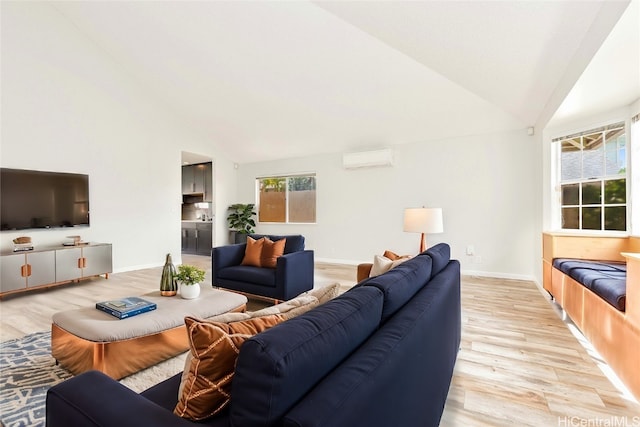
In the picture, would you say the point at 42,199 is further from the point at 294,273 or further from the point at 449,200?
the point at 449,200

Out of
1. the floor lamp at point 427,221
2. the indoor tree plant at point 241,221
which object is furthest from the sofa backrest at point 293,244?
the indoor tree plant at point 241,221

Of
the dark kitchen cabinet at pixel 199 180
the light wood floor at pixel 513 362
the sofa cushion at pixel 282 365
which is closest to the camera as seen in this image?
the sofa cushion at pixel 282 365

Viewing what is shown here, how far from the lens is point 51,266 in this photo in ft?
12.6

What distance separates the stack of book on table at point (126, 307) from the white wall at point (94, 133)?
122 inches

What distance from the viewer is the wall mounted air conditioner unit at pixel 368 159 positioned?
539 cm

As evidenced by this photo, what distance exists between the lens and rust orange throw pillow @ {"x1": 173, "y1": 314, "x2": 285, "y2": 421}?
78 cm

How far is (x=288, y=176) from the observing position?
22.3ft

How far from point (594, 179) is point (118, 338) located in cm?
472

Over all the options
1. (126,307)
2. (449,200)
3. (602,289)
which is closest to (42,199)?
(126,307)

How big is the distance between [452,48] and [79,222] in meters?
5.34

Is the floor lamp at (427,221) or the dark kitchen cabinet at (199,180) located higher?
the dark kitchen cabinet at (199,180)

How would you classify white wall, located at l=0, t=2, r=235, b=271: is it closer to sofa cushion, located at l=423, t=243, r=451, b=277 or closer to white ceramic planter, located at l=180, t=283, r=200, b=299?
white ceramic planter, located at l=180, t=283, r=200, b=299

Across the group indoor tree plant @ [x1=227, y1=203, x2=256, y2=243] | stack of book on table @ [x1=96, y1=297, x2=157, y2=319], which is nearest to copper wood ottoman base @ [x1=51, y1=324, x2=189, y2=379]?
stack of book on table @ [x1=96, y1=297, x2=157, y2=319]

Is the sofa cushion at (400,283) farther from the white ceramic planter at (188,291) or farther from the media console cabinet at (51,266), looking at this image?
the media console cabinet at (51,266)
